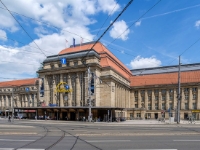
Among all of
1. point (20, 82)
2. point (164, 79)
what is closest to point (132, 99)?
point (164, 79)

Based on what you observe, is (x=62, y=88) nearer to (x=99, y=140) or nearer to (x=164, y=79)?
(x=164, y=79)

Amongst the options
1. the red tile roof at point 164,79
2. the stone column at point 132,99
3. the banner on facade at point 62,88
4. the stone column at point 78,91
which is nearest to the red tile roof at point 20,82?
the banner on facade at point 62,88

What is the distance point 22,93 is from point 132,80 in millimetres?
46969

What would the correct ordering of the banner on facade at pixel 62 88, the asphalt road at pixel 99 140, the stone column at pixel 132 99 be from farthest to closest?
the stone column at pixel 132 99 → the banner on facade at pixel 62 88 → the asphalt road at pixel 99 140

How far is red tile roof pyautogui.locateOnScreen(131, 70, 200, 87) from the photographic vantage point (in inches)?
2920

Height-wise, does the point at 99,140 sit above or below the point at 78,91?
below

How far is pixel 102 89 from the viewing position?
60.6 metres

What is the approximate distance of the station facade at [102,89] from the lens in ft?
188

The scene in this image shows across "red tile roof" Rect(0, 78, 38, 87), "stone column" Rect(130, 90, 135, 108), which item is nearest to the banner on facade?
"stone column" Rect(130, 90, 135, 108)

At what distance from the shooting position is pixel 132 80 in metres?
84.1

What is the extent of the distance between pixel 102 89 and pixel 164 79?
97.7ft

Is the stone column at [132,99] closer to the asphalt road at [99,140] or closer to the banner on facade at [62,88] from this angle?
the banner on facade at [62,88]

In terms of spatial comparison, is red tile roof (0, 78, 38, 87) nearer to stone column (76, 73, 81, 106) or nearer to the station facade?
the station facade

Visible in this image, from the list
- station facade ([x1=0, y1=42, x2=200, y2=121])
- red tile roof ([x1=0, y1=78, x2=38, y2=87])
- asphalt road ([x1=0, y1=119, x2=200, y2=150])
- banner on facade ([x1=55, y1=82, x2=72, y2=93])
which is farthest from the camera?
red tile roof ([x1=0, y1=78, x2=38, y2=87])
